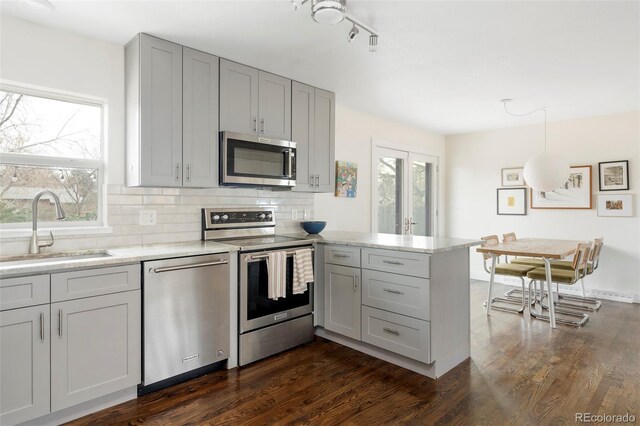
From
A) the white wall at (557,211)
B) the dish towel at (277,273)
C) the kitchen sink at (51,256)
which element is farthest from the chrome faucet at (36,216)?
the white wall at (557,211)

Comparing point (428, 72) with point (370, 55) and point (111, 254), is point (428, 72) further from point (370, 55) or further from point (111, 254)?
point (111, 254)

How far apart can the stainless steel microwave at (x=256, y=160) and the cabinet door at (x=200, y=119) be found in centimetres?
9

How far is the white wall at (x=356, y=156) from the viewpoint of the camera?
4.32 metres

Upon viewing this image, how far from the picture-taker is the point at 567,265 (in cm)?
424

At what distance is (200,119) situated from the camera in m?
2.83

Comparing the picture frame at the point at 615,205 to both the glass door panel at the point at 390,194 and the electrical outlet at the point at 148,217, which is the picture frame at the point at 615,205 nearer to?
the glass door panel at the point at 390,194

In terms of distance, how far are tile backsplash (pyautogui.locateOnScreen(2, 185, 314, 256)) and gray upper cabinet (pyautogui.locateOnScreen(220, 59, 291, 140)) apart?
0.59 meters

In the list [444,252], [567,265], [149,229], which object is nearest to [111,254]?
[149,229]

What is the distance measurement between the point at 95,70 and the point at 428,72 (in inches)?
105

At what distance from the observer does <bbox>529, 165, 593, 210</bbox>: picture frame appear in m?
4.80

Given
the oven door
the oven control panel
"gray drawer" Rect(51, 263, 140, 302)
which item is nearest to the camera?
"gray drawer" Rect(51, 263, 140, 302)

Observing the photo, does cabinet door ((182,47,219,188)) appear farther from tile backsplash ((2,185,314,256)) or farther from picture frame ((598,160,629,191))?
picture frame ((598,160,629,191))

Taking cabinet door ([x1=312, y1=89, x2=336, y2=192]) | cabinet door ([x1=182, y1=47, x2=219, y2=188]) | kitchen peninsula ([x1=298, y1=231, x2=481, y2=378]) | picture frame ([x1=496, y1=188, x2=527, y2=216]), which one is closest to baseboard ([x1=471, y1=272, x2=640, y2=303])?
picture frame ([x1=496, y1=188, x2=527, y2=216])

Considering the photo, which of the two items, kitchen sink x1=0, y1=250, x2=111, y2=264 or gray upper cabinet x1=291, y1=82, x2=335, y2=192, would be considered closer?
kitchen sink x1=0, y1=250, x2=111, y2=264
